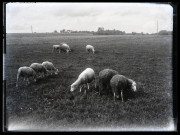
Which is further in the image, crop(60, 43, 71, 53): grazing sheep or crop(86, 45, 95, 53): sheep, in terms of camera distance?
crop(60, 43, 71, 53): grazing sheep

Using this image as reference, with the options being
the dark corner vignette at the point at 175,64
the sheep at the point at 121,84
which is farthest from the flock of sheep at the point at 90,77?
the dark corner vignette at the point at 175,64

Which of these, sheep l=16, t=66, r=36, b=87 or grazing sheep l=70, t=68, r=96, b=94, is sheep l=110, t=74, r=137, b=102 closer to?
grazing sheep l=70, t=68, r=96, b=94

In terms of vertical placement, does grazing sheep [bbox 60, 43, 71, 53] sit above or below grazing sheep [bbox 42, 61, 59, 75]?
above

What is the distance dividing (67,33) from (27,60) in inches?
62.6

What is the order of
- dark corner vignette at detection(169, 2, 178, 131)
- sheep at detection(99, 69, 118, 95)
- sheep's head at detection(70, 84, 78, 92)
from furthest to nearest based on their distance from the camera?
sheep at detection(99, 69, 118, 95) < sheep's head at detection(70, 84, 78, 92) < dark corner vignette at detection(169, 2, 178, 131)

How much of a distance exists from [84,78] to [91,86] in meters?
0.44

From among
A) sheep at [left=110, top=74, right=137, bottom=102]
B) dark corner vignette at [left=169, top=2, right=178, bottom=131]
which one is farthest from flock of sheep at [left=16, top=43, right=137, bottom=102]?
dark corner vignette at [left=169, top=2, right=178, bottom=131]

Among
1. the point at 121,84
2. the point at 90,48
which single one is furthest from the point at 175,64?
the point at 90,48

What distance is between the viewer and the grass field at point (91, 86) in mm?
9711

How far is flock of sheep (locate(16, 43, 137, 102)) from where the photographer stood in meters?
10.3

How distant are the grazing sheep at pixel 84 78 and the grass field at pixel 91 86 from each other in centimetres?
18

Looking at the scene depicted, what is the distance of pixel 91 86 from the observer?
10.9m

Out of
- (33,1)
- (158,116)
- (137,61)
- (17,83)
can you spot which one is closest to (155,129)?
(158,116)

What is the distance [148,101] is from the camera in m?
10.1
